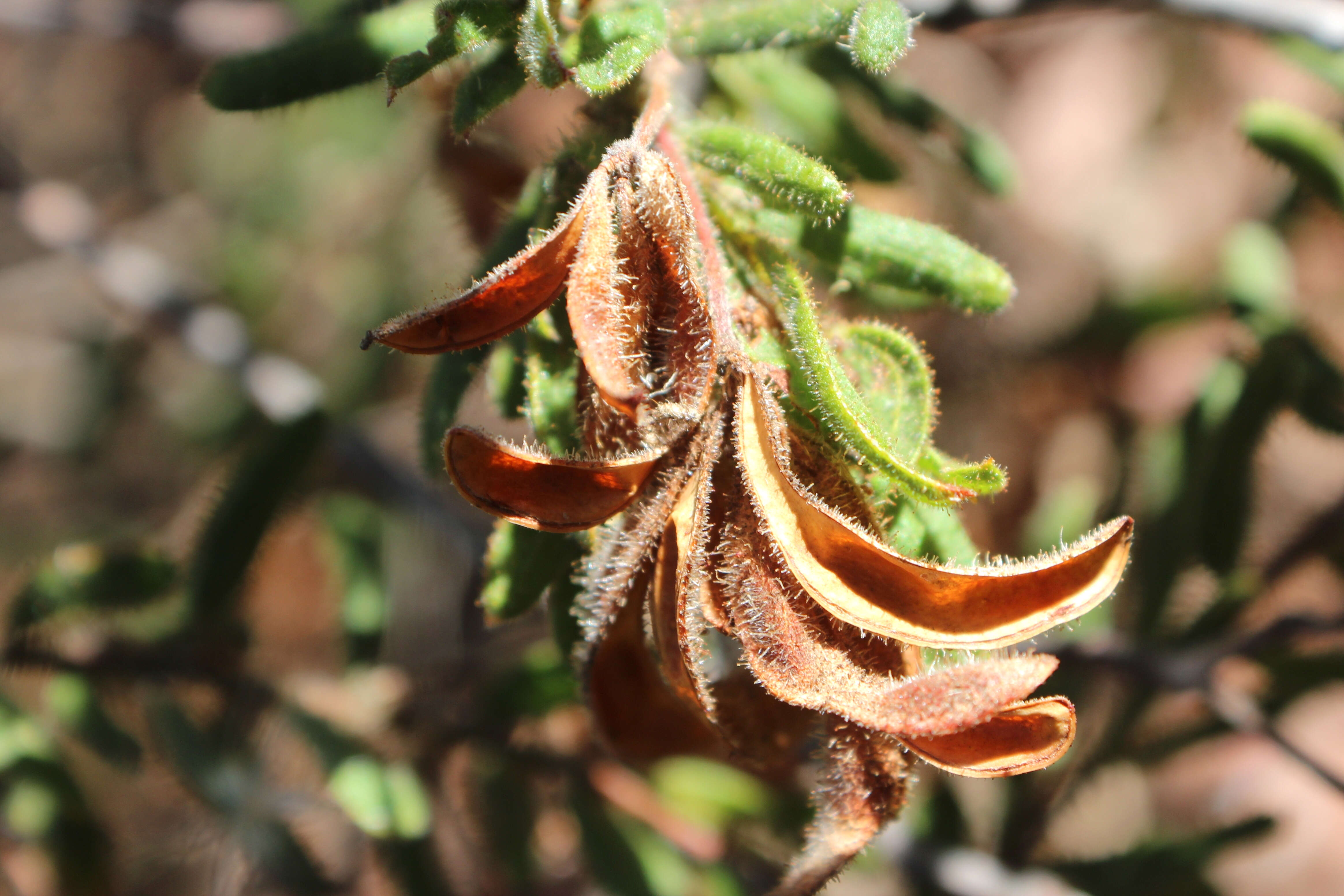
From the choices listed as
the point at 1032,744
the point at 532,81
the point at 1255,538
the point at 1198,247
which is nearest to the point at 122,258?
the point at 532,81

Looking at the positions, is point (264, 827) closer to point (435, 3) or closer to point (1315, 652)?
point (435, 3)

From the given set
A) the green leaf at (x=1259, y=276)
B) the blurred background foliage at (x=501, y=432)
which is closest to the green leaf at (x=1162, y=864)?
the blurred background foliage at (x=501, y=432)

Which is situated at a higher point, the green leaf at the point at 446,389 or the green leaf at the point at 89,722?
the green leaf at the point at 446,389

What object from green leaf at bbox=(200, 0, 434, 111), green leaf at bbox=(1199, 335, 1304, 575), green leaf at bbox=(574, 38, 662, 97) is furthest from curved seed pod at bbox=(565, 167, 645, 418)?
green leaf at bbox=(1199, 335, 1304, 575)

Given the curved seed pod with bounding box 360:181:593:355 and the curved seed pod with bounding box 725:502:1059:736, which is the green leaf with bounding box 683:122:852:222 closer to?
the curved seed pod with bounding box 360:181:593:355

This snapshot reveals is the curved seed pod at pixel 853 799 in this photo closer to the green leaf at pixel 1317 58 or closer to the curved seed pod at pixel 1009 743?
the curved seed pod at pixel 1009 743

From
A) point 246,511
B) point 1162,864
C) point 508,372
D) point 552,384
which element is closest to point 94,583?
point 246,511
